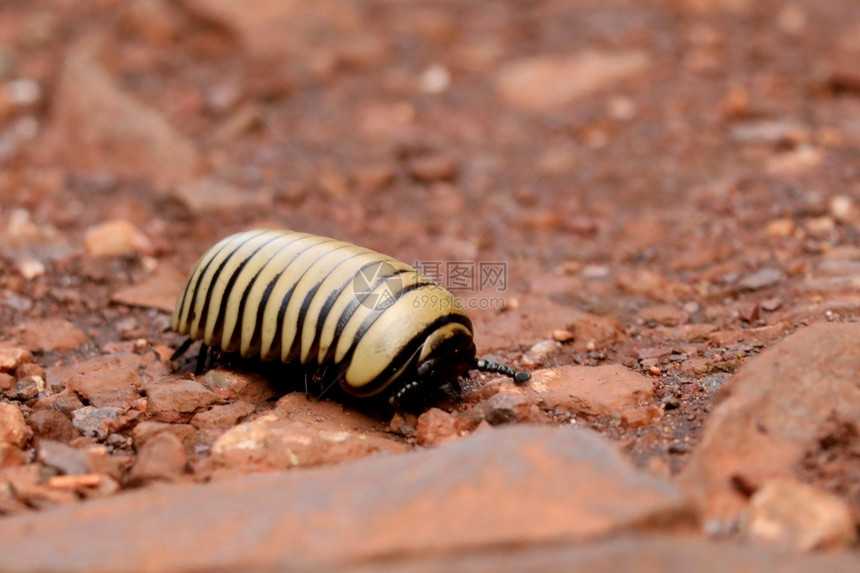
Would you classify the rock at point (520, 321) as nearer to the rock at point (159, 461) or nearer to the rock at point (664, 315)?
the rock at point (664, 315)

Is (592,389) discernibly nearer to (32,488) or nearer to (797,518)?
(797,518)

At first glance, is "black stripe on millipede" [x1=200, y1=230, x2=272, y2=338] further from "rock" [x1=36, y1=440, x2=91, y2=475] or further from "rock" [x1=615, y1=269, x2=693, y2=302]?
"rock" [x1=615, y1=269, x2=693, y2=302]

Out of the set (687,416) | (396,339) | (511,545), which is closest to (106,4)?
(396,339)

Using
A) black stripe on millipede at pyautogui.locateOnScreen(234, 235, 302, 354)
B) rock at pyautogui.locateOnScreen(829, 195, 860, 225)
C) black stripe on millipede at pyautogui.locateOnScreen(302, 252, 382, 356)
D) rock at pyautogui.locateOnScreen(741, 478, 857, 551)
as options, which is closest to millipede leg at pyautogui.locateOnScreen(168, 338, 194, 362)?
black stripe on millipede at pyautogui.locateOnScreen(234, 235, 302, 354)

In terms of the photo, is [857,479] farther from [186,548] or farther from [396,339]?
[186,548]

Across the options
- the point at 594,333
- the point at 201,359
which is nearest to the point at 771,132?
the point at 594,333
